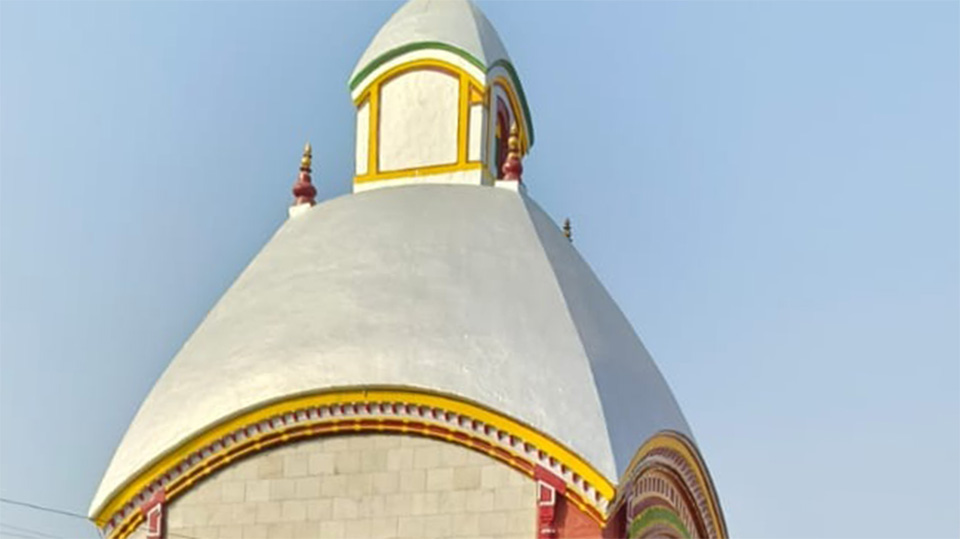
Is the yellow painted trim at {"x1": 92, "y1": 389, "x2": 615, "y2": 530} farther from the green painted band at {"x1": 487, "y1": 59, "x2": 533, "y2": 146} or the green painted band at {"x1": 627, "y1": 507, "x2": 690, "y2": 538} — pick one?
the green painted band at {"x1": 487, "y1": 59, "x2": 533, "y2": 146}

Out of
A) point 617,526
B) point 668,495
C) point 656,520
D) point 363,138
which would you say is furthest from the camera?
point 363,138

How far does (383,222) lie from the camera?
13438mm

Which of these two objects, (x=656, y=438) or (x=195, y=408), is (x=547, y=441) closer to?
(x=656, y=438)

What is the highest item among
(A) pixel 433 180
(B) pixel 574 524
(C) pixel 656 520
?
(A) pixel 433 180

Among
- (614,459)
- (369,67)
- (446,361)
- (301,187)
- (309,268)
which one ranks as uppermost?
(369,67)

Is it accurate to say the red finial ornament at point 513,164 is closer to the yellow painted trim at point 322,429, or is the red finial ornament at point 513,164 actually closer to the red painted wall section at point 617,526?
the yellow painted trim at point 322,429

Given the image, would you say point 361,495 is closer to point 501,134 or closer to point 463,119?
point 463,119

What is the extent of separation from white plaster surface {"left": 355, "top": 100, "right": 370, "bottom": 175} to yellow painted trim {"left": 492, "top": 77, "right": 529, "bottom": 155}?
1.10 meters

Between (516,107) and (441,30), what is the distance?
1021mm

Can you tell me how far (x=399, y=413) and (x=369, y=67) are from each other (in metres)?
3.79

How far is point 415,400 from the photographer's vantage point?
1215 centimetres

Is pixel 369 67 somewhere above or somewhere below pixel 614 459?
above

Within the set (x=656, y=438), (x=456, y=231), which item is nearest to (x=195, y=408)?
(x=456, y=231)

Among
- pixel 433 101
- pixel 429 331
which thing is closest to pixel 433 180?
pixel 433 101
